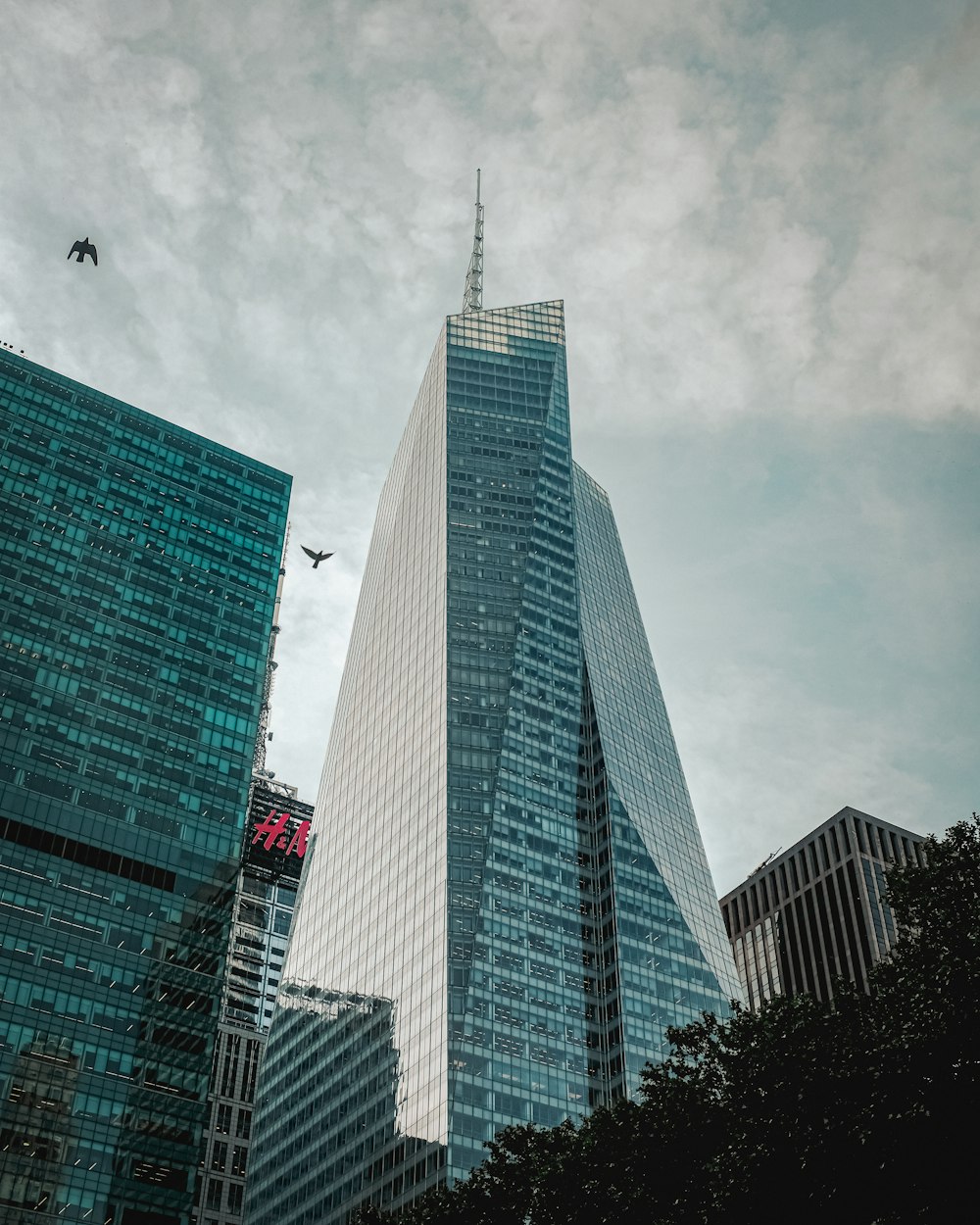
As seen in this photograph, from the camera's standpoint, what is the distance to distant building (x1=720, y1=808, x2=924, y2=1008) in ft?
579

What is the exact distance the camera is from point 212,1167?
610 feet

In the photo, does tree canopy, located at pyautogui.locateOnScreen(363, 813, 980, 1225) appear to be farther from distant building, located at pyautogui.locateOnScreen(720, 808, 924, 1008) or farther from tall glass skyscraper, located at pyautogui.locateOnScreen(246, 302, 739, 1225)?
distant building, located at pyautogui.locateOnScreen(720, 808, 924, 1008)

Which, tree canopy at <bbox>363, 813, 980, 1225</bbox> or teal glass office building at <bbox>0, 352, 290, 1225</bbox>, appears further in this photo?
teal glass office building at <bbox>0, 352, 290, 1225</bbox>

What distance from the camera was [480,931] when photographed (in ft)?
515

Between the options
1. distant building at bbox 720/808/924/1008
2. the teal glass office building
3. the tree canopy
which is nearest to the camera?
the tree canopy

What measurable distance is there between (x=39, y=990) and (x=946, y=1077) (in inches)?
3599

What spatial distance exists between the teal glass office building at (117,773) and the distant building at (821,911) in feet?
268

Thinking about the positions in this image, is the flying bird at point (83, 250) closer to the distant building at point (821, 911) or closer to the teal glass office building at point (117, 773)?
the teal glass office building at point (117, 773)

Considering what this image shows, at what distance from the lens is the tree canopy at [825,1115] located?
45125mm

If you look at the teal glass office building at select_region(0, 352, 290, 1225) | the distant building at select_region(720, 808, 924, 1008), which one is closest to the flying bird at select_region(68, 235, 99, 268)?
the teal glass office building at select_region(0, 352, 290, 1225)

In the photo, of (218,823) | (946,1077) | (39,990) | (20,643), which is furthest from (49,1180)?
(946,1077)

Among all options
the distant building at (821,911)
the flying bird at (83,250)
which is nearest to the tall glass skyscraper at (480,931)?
the distant building at (821,911)

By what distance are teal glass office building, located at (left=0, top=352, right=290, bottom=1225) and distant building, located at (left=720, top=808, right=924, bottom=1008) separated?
81672mm

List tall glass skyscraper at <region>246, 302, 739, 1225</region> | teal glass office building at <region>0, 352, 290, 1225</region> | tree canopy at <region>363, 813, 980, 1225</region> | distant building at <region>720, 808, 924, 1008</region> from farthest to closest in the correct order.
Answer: distant building at <region>720, 808, 924, 1008</region>
tall glass skyscraper at <region>246, 302, 739, 1225</region>
teal glass office building at <region>0, 352, 290, 1225</region>
tree canopy at <region>363, 813, 980, 1225</region>
